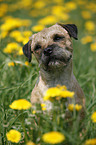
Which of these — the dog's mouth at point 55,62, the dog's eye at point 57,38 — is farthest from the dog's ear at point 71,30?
the dog's mouth at point 55,62

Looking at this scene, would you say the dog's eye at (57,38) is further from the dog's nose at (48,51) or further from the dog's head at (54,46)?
the dog's nose at (48,51)

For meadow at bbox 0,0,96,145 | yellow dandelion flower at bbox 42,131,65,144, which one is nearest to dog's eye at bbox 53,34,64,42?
meadow at bbox 0,0,96,145

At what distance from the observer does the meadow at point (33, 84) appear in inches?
105

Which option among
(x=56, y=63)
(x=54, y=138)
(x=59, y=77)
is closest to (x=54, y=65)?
(x=56, y=63)

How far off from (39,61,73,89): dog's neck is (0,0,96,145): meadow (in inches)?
17.5

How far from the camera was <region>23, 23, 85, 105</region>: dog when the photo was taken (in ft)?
11.0

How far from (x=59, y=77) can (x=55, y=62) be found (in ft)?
0.74

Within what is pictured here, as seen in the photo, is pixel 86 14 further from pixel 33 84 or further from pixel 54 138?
pixel 54 138

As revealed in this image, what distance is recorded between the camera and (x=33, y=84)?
4.25 m

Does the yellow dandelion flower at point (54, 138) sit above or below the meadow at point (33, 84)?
above

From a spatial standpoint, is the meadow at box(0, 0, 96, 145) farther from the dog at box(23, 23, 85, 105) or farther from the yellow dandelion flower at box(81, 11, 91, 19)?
Answer: the dog at box(23, 23, 85, 105)

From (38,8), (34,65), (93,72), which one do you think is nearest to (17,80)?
(34,65)

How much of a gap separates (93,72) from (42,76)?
1.96 metres

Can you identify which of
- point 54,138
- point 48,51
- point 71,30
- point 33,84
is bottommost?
point 33,84
